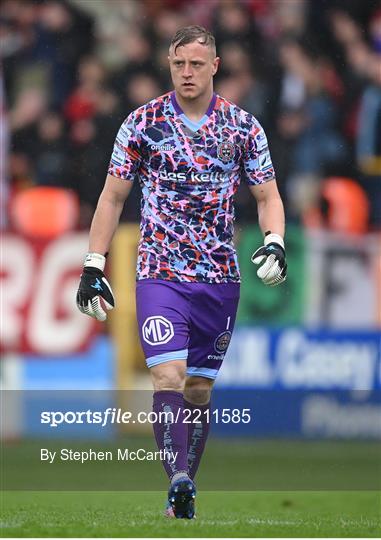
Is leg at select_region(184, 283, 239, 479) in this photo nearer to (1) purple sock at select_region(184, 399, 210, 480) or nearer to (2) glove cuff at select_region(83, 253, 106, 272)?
(1) purple sock at select_region(184, 399, 210, 480)

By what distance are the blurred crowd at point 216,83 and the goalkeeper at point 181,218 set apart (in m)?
6.39

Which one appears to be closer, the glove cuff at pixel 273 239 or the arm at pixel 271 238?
the arm at pixel 271 238

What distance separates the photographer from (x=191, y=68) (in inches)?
312

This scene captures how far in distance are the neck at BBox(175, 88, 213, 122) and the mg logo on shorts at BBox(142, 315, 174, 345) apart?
1.04m

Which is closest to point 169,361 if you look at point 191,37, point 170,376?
point 170,376

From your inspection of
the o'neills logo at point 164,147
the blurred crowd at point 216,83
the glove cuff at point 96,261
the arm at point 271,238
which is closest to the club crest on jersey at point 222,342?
the arm at point 271,238

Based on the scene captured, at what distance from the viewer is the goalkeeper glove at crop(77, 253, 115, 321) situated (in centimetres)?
796

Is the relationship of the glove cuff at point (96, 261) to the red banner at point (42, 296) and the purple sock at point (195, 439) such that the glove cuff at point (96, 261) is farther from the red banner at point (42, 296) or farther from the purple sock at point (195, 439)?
the red banner at point (42, 296)

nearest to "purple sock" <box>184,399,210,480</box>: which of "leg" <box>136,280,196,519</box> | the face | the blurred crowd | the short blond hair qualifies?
"leg" <box>136,280,196,519</box>

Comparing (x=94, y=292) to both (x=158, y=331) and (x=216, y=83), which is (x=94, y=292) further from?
(x=216, y=83)

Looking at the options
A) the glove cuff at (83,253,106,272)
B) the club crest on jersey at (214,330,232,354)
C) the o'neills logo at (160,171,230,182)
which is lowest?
the club crest on jersey at (214,330,232,354)

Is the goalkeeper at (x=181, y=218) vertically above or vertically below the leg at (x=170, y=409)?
above

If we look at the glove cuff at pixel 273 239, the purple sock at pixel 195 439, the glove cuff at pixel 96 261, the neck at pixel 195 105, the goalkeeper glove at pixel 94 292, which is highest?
the neck at pixel 195 105

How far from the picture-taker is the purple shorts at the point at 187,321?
7.88 meters
